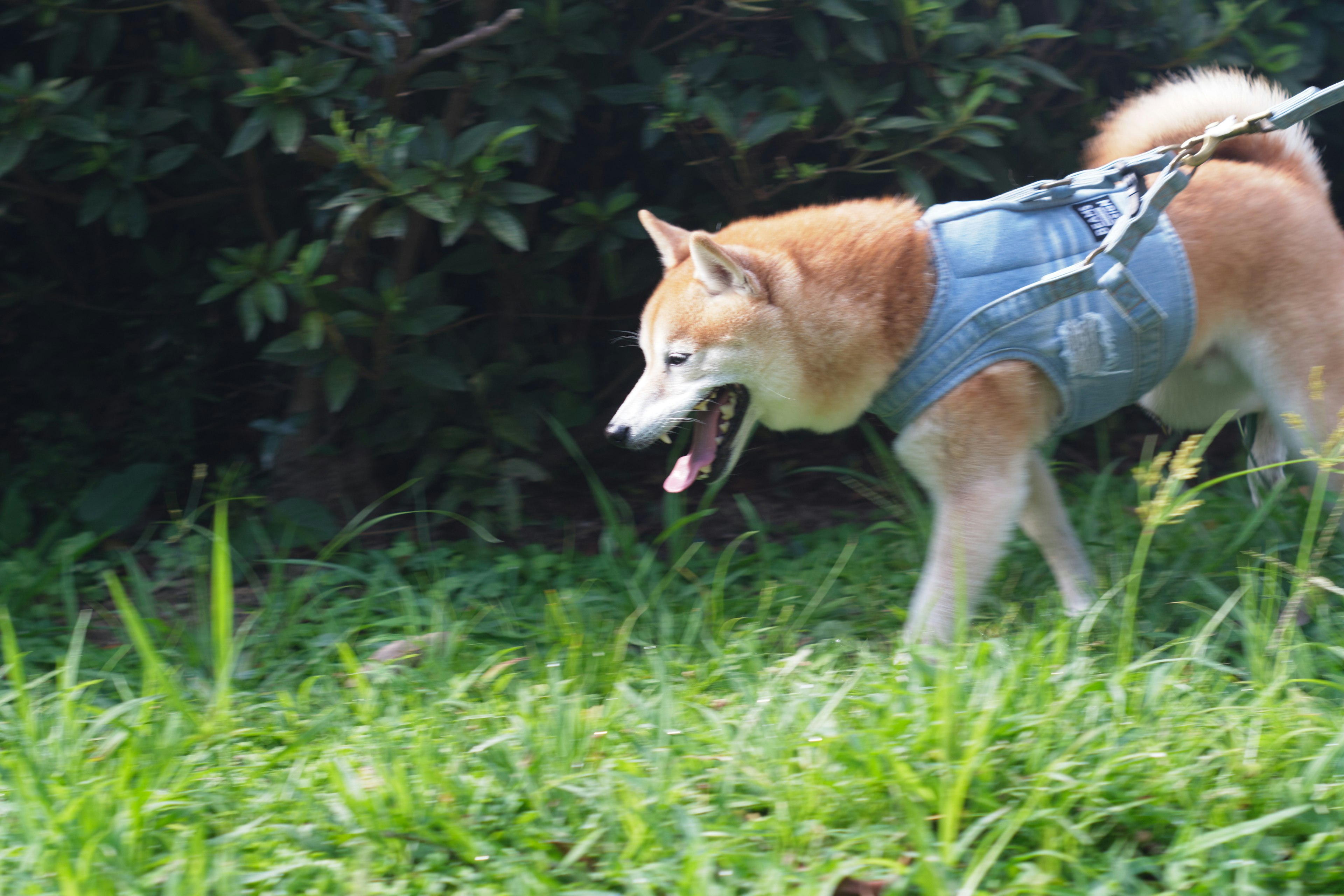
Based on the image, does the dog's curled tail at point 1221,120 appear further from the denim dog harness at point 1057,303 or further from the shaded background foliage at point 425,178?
the denim dog harness at point 1057,303

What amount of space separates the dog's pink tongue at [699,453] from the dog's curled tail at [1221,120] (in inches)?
58.6

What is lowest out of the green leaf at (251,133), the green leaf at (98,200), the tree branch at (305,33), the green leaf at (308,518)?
the green leaf at (308,518)

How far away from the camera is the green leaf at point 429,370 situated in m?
3.50

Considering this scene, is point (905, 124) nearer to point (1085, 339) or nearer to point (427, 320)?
point (1085, 339)

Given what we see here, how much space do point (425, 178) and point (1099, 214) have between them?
1812 millimetres

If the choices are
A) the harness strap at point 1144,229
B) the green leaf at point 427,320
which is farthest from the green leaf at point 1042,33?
the green leaf at point 427,320

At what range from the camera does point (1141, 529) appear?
3.69 meters

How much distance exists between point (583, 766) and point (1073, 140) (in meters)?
3.11

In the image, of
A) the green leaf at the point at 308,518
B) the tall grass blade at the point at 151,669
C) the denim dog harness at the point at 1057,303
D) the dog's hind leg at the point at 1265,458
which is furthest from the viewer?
the green leaf at the point at 308,518

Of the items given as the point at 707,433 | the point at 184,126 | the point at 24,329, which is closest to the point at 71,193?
the point at 184,126

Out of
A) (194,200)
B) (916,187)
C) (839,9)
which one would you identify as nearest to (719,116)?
(839,9)

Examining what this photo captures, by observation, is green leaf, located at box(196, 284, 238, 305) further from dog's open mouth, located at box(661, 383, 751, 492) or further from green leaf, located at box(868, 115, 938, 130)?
green leaf, located at box(868, 115, 938, 130)

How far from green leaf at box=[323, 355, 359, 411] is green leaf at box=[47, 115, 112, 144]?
2.96 feet

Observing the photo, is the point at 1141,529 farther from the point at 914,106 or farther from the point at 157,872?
the point at 157,872
